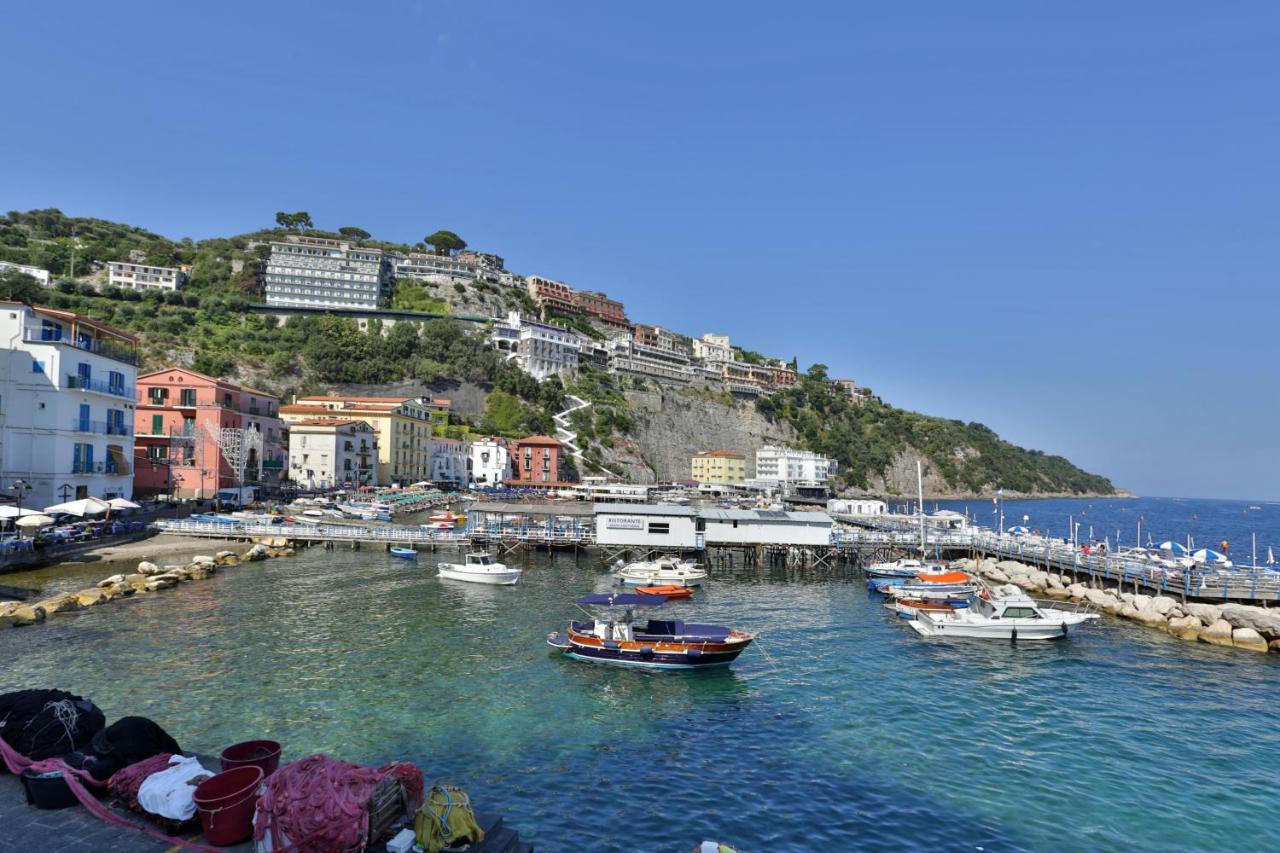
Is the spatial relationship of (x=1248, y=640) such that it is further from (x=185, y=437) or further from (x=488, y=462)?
(x=488, y=462)

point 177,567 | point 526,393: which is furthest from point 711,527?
point 526,393

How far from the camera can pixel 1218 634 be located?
3478 cm

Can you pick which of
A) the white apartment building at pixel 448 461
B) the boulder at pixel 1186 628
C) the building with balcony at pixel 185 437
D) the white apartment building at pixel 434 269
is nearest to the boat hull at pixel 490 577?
the boulder at pixel 1186 628

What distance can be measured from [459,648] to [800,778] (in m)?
16.7

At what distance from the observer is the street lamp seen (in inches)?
1715

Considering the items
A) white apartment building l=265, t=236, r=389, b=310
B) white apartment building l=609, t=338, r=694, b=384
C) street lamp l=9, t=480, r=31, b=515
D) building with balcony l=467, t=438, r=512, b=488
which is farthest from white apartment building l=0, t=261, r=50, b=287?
white apartment building l=609, t=338, r=694, b=384

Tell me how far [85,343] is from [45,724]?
5285cm

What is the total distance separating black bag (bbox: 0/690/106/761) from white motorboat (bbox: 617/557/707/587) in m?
35.7

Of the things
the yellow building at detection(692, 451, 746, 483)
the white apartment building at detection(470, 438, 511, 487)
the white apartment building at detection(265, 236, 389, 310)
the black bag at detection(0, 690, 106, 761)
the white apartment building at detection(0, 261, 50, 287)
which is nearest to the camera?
the black bag at detection(0, 690, 106, 761)

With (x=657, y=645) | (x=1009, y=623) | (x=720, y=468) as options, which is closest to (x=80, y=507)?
(x=657, y=645)

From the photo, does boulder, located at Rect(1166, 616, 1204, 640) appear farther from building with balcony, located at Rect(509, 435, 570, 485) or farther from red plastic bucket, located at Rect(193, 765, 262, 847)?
building with balcony, located at Rect(509, 435, 570, 485)

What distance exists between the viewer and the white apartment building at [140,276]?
147 metres

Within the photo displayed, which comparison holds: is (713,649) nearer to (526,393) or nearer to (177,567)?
(177,567)

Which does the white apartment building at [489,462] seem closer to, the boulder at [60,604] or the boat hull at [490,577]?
the boat hull at [490,577]
